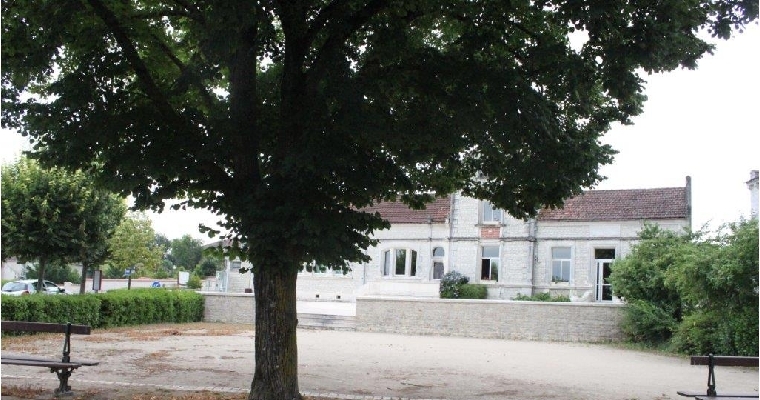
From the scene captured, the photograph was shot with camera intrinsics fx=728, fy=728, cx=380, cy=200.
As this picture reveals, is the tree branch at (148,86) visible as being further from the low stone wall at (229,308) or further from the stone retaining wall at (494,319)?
the low stone wall at (229,308)

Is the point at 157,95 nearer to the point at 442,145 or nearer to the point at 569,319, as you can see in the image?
the point at 442,145

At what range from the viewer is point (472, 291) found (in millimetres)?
33562

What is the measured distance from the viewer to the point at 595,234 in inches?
1303

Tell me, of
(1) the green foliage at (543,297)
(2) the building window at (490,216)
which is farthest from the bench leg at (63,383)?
(2) the building window at (490,216)

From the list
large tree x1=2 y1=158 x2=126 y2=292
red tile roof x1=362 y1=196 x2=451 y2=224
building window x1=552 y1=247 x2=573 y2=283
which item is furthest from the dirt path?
red tile roof x1=362 y1=196 x2=451 y2=224

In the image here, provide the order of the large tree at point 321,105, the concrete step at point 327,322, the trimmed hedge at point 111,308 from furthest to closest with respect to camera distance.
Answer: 1. the concrete step at point 327,322
2. the trimmed hedge at point 111,308
3. the large tree at point 321,105

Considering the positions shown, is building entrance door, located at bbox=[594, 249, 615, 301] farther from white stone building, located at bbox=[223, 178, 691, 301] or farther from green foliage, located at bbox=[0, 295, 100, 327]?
green foliage, located at bbox=[0, 295, 100, 327]

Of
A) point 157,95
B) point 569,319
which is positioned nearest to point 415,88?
point 157,95

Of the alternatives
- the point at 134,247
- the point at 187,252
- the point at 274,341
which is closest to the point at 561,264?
the point at 134,247

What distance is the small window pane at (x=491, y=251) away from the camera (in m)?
34.9

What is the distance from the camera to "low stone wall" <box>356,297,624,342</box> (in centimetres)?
2395

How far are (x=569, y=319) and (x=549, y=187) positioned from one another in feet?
51.6

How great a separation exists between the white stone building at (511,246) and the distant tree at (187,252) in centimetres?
6908

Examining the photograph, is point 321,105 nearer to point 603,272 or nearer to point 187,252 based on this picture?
point 603,272
